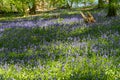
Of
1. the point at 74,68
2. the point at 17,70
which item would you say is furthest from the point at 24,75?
the point at 74,68

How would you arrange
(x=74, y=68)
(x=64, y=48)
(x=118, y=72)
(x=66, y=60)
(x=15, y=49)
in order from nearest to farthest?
(x=118, y=72) → (x=74, y=68) → (x=66, y=60) → (x=64, y=48) → (x=15, y=49)

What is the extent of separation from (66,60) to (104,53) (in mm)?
1158

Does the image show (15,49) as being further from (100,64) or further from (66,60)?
(100,64)

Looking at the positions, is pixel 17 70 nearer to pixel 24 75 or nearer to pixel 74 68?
pixel 24 75

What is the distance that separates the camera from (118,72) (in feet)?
22.6

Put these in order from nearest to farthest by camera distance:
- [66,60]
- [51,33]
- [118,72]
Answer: [118,72] < [66,60] < [51,33]

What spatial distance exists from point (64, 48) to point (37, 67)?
202cm

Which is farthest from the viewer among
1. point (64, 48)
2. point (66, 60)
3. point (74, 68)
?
point (64, 48)

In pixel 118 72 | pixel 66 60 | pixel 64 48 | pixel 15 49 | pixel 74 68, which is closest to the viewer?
pixel 118 72

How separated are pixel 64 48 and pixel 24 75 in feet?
8.73

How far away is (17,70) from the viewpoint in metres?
7.68

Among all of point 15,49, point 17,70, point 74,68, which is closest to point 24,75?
point 17,70

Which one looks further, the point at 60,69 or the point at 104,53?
the point at 104,53

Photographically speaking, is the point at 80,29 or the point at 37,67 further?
the point at 80,29
